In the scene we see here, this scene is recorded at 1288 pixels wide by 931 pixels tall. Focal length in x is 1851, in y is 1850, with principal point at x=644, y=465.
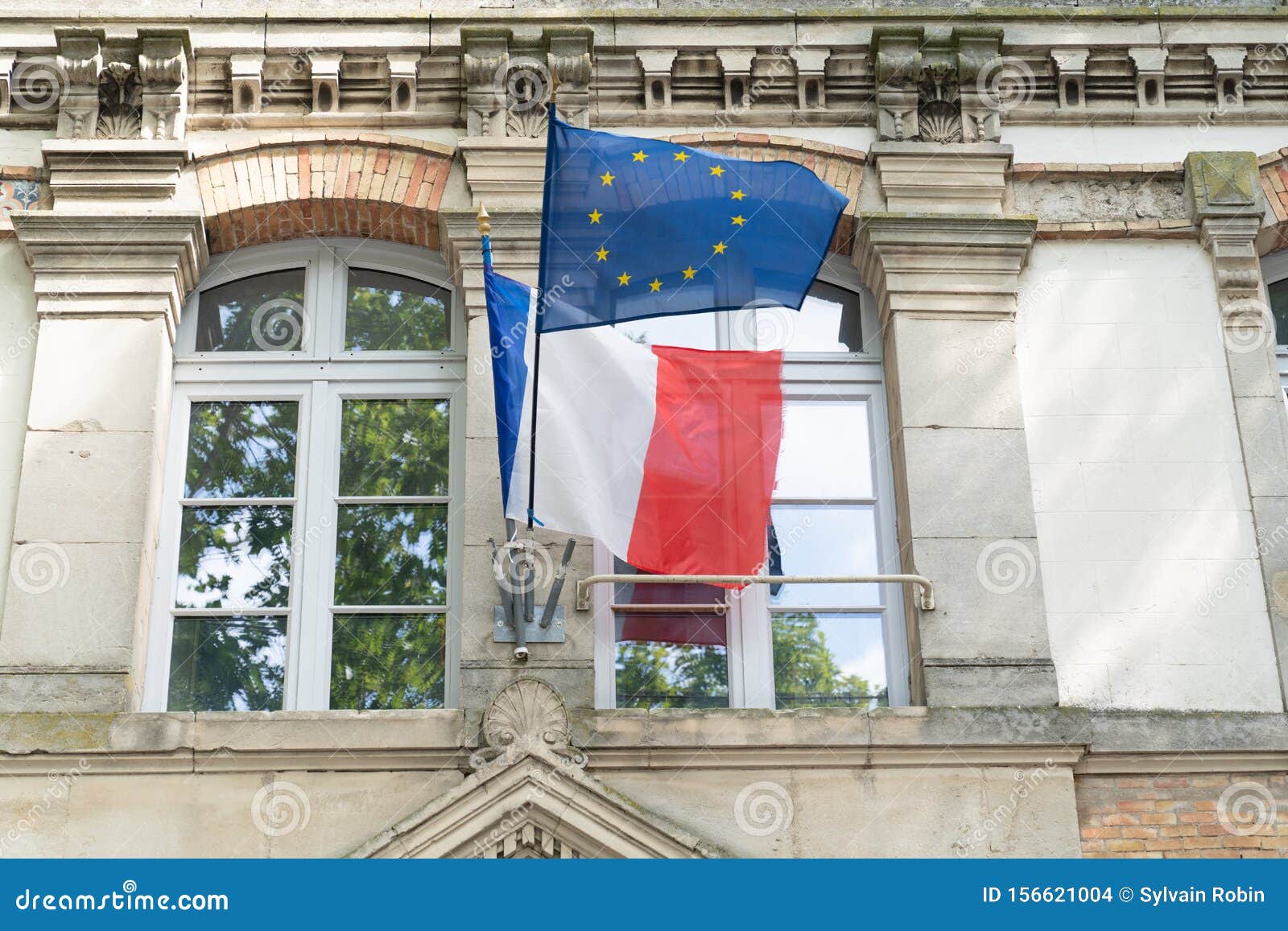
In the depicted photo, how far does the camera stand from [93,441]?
8883mm

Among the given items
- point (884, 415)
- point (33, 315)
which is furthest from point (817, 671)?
point (33, 315)

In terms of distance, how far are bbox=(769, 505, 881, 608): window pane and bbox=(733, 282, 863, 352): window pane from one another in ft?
3.15

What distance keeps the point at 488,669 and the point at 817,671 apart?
1.58 meters

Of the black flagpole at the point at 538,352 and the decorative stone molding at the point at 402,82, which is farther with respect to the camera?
the decorative stone molding at the point at 402,82

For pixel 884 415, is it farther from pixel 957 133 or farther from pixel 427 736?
pixel 427 736

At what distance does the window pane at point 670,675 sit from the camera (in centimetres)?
873

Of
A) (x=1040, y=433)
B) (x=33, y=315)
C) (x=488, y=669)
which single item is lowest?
(x=488, y=669)

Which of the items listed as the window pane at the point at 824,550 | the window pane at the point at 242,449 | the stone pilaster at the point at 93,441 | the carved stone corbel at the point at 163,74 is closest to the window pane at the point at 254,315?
the stone pilaster at the point at 93,441

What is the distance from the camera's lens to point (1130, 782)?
27.5 ft

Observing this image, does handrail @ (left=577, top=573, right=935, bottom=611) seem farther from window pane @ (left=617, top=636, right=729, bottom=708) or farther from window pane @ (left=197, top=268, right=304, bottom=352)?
window pane @ (left=197, top=268, right=304, bottom=352)

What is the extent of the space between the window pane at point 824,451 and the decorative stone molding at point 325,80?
2920 millimetres

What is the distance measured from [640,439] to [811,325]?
4.91 feet

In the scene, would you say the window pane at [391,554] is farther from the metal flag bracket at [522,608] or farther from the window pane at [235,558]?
the metal flag bracket at [522,608]

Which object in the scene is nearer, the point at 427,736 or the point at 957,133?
the point at 427,736
